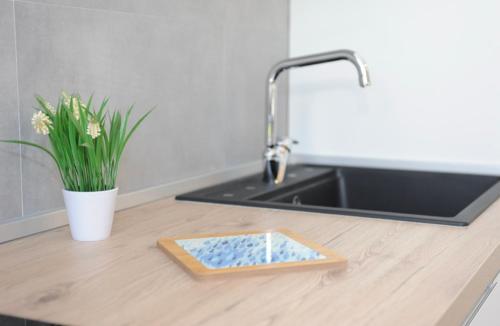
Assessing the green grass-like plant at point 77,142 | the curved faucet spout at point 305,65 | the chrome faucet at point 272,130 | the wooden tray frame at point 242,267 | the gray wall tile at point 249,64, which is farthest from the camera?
the gray wall tile at point 249,64

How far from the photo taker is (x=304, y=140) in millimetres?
2199

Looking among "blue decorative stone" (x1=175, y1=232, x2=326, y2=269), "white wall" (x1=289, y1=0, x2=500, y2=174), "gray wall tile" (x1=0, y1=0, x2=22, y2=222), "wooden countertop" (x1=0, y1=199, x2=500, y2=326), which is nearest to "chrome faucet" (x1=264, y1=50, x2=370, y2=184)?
"white wall" (x1=289, y1=0, x2=500, y2=174)

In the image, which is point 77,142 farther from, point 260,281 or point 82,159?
point 260,281

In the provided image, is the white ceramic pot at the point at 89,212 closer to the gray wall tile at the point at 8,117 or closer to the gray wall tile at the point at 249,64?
the gray wall tile at the point at 8,117

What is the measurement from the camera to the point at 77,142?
117 cm

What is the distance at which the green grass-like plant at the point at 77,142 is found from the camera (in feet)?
3.76

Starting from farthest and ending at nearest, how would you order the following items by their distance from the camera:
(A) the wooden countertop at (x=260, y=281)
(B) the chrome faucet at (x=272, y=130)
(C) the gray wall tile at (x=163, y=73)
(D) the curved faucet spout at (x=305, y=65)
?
(B) the chrome faucet at (x=272, y=130) < (D) the curved faucet spout at (x=305, y=65) < (C) the gray wall tile at (x=163, y=73) < (A) the wooden countertop at (x=260, y=281)

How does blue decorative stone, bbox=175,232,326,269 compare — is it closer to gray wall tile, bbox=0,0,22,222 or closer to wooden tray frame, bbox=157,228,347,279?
wooden tray frame, bbox=157,228,347,279

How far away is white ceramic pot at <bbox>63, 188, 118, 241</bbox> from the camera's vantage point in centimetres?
118

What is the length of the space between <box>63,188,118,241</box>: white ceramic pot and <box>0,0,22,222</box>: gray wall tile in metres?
0.10

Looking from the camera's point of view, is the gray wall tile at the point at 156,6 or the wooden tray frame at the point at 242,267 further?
the gray wall tile at the point at 156,6

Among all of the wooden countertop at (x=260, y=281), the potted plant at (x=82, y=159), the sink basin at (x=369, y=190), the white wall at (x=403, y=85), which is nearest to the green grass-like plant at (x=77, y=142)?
the potted plant at (x=82, y=159)

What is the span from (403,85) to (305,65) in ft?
1.31

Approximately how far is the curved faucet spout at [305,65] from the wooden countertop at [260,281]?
0.44 meters
